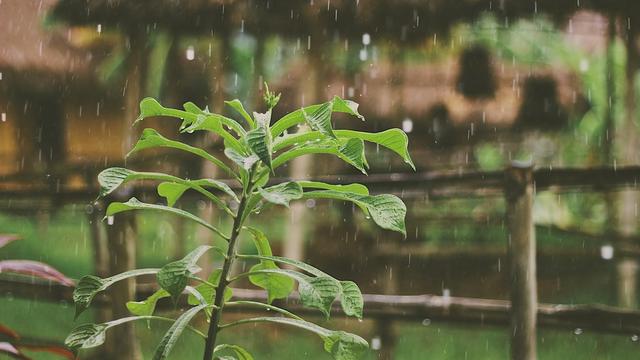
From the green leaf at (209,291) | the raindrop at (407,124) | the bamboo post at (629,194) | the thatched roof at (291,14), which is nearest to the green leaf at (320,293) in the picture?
the green leaf at (209,291)

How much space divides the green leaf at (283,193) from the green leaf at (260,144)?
3cm

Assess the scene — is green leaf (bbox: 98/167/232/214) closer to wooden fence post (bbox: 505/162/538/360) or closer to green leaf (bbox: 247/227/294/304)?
green leaf (bbox: 247/227/294/304)

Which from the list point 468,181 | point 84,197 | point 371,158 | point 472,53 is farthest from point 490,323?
point 371,158

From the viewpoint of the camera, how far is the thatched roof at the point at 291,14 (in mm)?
5301

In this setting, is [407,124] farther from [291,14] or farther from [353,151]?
[353,151]

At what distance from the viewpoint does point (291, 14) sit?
5.65 m

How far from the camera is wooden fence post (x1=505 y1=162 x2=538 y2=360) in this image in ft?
6.80

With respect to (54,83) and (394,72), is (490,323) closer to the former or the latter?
(394,72)

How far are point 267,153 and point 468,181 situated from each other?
1.46 metres

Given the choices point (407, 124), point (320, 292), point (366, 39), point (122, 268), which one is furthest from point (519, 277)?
point (407, 124)

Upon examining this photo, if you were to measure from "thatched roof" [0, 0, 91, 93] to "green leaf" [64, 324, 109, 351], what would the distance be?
255 inches

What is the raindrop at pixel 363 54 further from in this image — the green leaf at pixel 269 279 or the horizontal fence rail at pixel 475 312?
the green leaf at pixel 269 279

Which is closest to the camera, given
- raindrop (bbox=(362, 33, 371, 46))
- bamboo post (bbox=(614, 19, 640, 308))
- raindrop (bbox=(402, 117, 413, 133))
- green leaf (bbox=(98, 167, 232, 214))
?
green leaf (bbox=(98, 167, 232, 214))

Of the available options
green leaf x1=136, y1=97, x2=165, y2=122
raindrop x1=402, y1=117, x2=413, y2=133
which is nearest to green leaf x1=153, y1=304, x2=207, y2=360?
green leaf x1=136, y1=97, x2=165, y2=122
